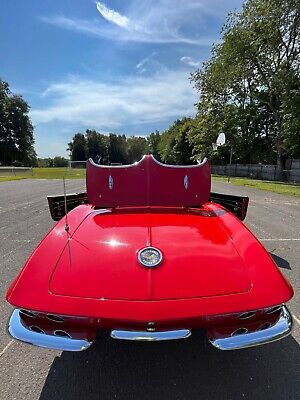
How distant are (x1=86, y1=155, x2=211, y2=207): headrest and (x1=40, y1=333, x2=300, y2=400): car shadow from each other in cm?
119

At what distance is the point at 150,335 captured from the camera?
170 centimetres

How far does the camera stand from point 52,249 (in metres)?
2.20

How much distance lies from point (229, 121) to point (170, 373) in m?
30.2

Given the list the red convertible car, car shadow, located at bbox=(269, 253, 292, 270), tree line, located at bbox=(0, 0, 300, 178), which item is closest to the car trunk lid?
the red convertible car

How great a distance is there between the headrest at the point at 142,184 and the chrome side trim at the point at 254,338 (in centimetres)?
141

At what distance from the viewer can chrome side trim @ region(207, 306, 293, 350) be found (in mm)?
1737

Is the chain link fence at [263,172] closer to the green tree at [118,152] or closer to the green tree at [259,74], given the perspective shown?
the green tree at [259,74]

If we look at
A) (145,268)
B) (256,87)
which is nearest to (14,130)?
(256,87)

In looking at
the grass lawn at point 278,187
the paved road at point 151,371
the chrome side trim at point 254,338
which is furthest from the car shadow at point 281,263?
the grass lawn at point 278,187

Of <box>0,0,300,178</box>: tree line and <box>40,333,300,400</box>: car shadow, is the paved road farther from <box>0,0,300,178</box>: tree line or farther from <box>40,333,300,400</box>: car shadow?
<box>0,0,300,178</box>: tree line

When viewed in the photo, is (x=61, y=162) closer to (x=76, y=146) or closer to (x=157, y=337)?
(x=157, y=337)

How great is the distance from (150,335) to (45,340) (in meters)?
0.59

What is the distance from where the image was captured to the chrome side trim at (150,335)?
1691 millimetres

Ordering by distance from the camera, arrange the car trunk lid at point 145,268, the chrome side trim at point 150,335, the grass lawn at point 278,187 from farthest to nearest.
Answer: the grass lawn at point 278,187, the car trunk lid at point 145,268, the chrome side trim at point 150,335
